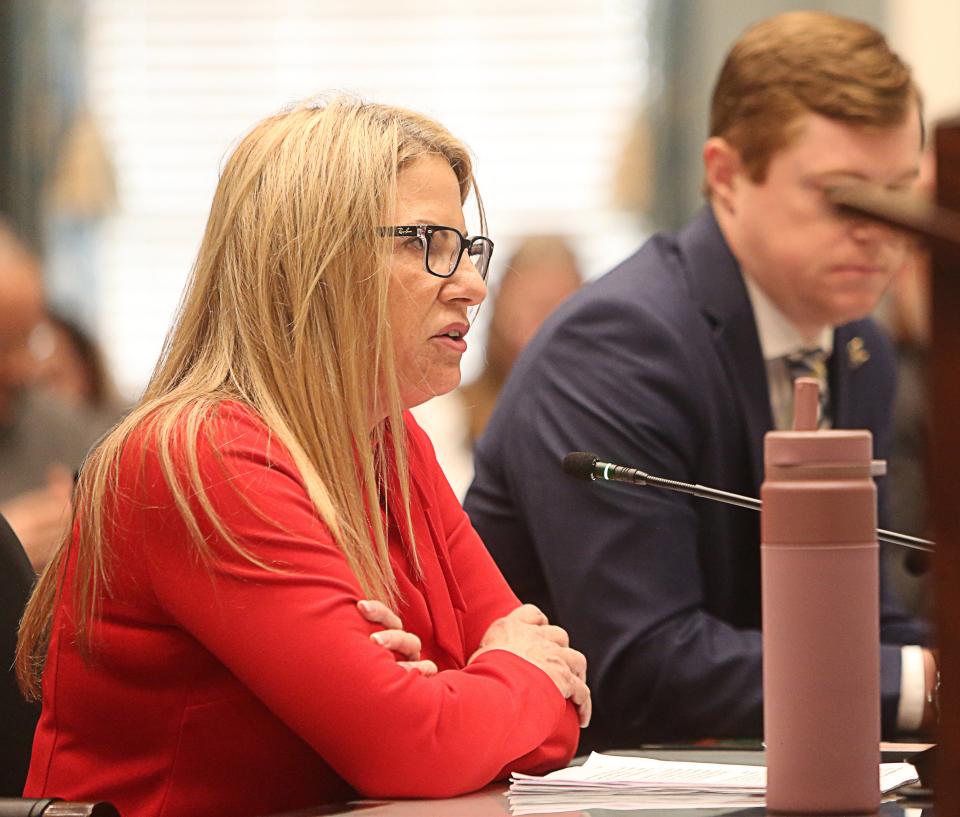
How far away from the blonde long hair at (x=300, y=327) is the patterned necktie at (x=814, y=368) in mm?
892

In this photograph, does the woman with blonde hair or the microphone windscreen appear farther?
the microphone windscreen

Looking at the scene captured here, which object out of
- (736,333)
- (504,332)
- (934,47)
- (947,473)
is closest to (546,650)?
(947,473)

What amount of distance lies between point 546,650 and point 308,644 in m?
0.30

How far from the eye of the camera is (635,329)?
2.09 meters

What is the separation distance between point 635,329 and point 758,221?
0.26 metres

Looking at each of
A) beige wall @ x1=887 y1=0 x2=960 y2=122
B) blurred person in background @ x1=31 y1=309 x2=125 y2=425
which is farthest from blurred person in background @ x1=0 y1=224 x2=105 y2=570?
beige wall @ x1=887 y1=0 x2=960 y2=122

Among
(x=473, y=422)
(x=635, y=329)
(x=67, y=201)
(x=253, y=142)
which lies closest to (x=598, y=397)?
(x=635, y=329)

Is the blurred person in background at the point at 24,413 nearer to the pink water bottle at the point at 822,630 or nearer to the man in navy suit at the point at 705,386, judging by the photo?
the man in navy suit at the point at 705,386

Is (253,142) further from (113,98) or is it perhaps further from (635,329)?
(113,98)

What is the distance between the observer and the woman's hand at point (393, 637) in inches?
51.4

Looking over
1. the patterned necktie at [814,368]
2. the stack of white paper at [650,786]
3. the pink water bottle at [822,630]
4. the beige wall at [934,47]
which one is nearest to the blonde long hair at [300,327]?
the stack of white paper at [650,786]

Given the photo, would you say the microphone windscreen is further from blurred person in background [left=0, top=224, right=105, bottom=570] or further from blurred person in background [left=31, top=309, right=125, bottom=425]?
blurred person in background [left=31, top=309, right=125, bottom=425]

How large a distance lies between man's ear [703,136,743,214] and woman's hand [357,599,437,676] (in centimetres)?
111

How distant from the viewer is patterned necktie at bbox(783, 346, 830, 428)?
2230 millimetres
